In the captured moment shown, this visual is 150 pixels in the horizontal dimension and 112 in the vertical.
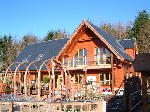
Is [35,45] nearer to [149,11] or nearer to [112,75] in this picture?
[112,75]

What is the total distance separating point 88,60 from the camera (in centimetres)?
2105

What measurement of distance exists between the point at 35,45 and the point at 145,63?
81.0 feet

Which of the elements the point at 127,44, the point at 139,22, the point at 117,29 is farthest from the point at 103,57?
the point at 117,29

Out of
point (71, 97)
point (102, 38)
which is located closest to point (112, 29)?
point (102, 38)

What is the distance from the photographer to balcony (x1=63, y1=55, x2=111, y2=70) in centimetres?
1953

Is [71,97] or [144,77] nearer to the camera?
[144,77]

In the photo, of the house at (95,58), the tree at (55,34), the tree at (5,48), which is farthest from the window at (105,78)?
the tree at (55,34)

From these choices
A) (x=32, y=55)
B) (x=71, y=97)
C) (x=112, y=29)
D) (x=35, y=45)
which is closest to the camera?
(x=71, y=97)

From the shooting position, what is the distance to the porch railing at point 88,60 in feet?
66.3

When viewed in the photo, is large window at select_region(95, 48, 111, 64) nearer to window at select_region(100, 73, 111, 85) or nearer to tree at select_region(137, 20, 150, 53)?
window at select_region(100, 73, 111, 85)

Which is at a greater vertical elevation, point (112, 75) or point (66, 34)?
point (66, 34)

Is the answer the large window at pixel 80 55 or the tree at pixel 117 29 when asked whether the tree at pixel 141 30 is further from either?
the large window at pixel 80 55

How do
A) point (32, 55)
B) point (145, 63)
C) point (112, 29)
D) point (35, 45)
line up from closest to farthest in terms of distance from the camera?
point (145, 63), point (32, 55), point (35, 45), point (112, 29)

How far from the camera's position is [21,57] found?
29.1 metres
